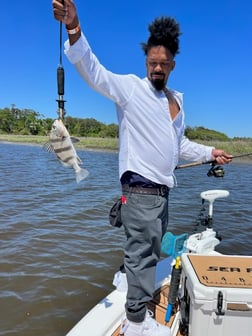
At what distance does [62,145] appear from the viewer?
2.63 meters

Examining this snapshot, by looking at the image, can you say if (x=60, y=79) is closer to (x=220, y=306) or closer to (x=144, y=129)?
(x=144, y=129)

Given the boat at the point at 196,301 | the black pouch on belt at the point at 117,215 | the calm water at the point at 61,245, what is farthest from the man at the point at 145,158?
the calm water at the point at 61,245

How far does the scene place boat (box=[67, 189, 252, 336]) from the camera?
2.39 m

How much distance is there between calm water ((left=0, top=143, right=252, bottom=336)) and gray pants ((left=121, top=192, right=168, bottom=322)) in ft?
5.68

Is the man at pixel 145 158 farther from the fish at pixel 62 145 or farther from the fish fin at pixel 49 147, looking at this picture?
the fish fin at pixel 49 147

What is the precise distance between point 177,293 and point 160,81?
74.7 inches

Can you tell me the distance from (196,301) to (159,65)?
1738mm

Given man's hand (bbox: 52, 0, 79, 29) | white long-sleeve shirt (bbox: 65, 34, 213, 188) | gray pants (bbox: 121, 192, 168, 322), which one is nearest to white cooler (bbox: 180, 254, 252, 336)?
gray pants (bbox: 121, 192, 168, 322)

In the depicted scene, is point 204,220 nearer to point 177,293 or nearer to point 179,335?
point 177,293

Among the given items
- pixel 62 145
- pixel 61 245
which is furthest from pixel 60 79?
pixel 61 245

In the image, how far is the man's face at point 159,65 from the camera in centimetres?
258

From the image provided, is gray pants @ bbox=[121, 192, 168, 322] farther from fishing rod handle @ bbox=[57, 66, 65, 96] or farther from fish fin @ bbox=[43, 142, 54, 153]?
fishing rod handle @ bbox=[57, 66, 65, 96]

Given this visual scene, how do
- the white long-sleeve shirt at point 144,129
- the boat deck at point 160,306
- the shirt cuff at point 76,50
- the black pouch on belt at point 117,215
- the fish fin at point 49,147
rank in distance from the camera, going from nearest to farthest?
the shirt cuff at point 76,50 → the white long-sleeve shirt at point 144,129 → the fish fin at point 49,147 → the black pouch on belt at point 117,215 → the boat deck at point 160,306

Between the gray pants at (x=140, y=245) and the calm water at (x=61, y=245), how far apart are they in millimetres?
1733
